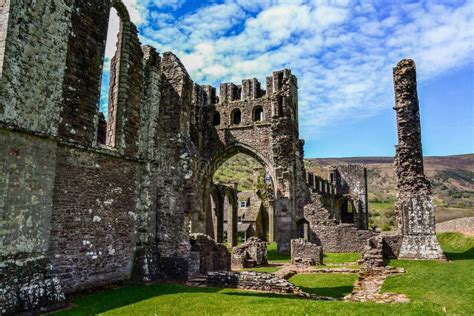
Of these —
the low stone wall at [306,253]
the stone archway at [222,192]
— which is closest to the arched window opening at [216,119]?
the stone archway at [222,192]

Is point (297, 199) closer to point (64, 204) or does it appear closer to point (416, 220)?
point (416, 220)

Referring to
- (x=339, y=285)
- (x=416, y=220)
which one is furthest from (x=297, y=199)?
(x=339, y=285)

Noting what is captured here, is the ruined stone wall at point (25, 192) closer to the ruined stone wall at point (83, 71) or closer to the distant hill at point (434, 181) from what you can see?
the ruined stone wall at point (83, 71)

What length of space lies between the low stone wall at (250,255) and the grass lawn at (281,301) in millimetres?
6614

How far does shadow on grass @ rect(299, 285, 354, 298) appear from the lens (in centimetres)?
1135

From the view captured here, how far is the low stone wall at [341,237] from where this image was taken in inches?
984

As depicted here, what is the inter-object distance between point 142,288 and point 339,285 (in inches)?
268

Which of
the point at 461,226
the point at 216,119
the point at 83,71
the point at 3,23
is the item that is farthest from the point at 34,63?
the point at 461,226

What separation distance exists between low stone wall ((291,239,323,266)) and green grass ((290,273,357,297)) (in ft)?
12.6

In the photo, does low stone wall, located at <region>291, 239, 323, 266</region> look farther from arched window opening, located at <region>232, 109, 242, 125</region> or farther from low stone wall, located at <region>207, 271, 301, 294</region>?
arched window opening, located at <region>232, 109, 242, 125</region>

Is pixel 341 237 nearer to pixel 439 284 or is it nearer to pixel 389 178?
pixel 439 284

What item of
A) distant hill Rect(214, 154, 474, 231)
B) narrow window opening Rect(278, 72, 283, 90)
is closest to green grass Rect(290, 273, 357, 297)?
narrow window opening Rect(278, 72, 283, 90)

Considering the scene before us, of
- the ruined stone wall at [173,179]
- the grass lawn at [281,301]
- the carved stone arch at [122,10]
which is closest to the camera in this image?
the grass lawn at [281,301]

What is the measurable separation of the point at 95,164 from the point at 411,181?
51.3 feet
